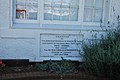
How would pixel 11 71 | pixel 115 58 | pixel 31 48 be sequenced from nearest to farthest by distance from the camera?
1. pixel 115 58
2. pixel 11 71
3. pixel 31 48

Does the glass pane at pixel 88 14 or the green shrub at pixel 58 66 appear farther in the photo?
the glass pane at pixel 88 14

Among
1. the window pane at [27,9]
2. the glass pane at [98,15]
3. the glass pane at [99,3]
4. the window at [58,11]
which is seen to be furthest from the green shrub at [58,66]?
the glass pane at [99,3]

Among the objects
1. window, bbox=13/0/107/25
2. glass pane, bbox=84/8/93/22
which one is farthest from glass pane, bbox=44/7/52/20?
glass pane, bbox=84/8/93/22

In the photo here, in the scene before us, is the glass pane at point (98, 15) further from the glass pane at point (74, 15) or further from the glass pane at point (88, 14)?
the glass pane at point (74, 15)

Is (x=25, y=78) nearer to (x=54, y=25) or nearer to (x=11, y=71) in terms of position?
(x=11, y=71)

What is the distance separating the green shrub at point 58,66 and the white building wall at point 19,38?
11.6 inches

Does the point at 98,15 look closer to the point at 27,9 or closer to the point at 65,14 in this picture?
the point at 65,14

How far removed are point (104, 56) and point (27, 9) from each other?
2255 mm

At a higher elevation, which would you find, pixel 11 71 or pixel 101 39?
pixel 101 39

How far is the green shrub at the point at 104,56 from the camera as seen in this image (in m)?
5.35

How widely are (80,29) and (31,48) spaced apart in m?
1.33

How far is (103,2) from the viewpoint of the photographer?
6.42 metres

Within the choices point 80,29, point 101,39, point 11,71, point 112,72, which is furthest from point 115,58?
point 11,71

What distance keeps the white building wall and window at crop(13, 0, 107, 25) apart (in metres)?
0.27
